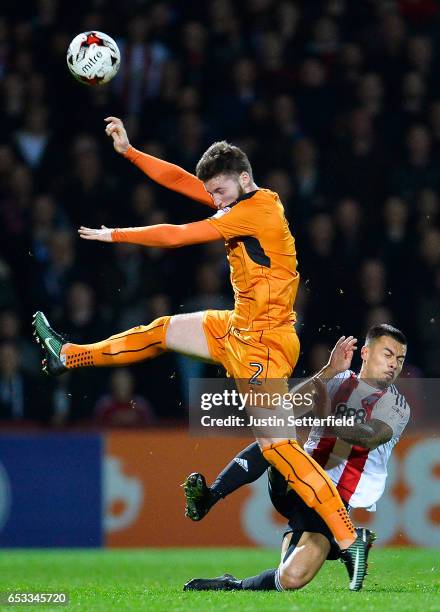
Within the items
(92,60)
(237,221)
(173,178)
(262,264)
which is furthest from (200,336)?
(92,60)

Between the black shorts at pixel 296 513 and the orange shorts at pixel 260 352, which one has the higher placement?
the orange shorts at pixel 260 352

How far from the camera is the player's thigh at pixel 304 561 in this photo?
6621mm

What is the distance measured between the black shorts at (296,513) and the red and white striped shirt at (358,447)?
0.26 metres

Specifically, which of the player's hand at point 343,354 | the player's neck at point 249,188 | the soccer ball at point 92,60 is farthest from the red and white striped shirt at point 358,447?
the soccer ball at point 92,60

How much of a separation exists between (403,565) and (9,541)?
3.20m

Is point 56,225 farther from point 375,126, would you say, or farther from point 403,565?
point 403,565

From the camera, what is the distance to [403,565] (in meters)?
8.88

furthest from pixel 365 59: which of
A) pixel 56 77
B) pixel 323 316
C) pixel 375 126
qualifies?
pixel 323 316

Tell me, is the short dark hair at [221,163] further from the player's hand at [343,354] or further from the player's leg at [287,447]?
the player's hand at [343,354]

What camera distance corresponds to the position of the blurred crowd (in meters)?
10.3

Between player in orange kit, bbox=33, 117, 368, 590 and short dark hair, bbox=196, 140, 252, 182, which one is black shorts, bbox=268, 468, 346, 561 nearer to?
player in orange kit, bbox=33, 117, 368, 590

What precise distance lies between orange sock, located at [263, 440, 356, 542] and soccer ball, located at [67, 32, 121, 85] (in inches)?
97.5

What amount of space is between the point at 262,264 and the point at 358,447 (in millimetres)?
1088

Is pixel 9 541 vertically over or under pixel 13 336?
under
